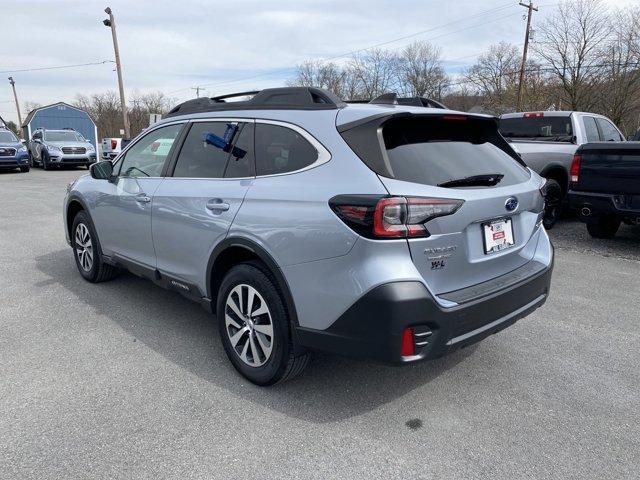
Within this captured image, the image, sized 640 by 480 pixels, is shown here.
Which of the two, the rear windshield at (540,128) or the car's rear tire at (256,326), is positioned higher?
the rear windshield at (540,128)

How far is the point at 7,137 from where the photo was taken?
68.5 ft

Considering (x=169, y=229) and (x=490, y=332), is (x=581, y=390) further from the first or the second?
(x=169, y=229)

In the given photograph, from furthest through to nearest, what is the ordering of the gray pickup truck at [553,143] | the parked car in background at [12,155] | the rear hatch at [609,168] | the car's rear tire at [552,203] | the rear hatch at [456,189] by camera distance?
1. the parked car in background at [12,155]
2. the gray pickup truck at [553,143]
3. the car's rear tire at [552,203]
4. the rear hatch at [609,168]
5. the rear hatch at [456,189]

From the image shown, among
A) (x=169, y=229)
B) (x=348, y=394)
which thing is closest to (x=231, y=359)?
(x=348, y=394)

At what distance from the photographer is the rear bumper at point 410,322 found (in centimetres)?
236

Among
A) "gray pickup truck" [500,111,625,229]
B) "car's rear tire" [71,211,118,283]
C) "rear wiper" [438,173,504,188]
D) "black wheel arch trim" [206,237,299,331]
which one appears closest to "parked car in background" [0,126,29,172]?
"car's rear tire" [71,211,118,283]

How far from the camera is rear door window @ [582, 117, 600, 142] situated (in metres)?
8.46

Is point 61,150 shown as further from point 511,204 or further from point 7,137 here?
point 511,204

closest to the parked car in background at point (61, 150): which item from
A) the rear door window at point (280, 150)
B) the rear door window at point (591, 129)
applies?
the rear door window at point (591, 129)

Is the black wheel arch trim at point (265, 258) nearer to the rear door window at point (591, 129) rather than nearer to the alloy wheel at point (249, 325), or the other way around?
the alloy wheel at point (249, 325)

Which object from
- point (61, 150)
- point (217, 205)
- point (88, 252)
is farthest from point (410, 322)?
point (61, 150)

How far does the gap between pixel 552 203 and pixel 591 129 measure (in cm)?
175

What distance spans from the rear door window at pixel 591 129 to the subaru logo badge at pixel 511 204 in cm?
660

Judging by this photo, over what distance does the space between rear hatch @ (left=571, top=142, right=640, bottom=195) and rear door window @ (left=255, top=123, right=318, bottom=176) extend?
5.03 m
